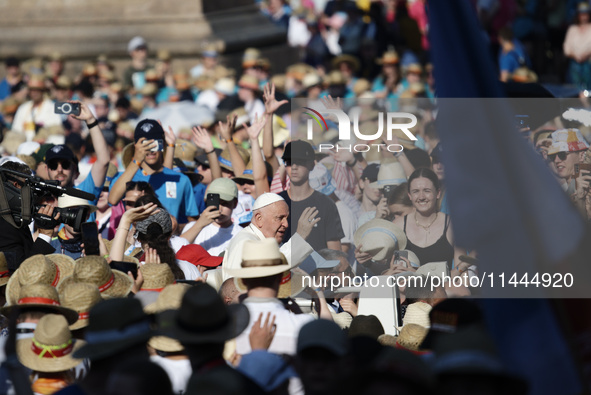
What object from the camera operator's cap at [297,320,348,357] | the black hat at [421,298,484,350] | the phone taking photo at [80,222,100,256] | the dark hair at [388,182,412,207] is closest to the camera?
the camera operator's cap at [297,320,348,357]

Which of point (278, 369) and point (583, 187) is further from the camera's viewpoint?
point (583, 187)

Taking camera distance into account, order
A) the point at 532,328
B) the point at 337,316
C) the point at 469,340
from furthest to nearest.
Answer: the point at 337,316, the point at 532,328, the point at 469,340

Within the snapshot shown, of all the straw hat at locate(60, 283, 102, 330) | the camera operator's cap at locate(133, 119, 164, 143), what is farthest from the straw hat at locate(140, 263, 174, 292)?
the camera operator's cap at locate(133, 119, 164, 143)

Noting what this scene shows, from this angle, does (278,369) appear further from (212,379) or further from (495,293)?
(495,293)

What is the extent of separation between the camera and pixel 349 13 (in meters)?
16.2

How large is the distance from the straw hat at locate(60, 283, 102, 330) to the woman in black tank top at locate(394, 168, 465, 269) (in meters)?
2.32

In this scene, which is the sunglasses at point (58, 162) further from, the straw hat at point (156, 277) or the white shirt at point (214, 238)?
the straw hat at point (156, 277)

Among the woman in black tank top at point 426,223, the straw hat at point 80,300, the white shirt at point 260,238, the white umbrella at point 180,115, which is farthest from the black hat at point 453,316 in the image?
the white umbrella at point 180,115

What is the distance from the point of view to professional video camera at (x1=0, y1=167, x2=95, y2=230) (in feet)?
22.2

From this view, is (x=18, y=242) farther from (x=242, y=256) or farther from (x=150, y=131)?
(x=242, y=256)

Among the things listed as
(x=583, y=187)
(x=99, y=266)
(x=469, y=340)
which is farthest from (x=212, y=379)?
(x=583, y=187)

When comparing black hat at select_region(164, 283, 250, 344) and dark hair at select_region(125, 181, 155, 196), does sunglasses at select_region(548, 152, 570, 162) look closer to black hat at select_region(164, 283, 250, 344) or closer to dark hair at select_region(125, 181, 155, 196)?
dark hair at select_region(125, 181, 155, 196)

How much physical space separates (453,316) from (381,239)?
2.61 meters

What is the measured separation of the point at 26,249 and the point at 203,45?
8.41 m
